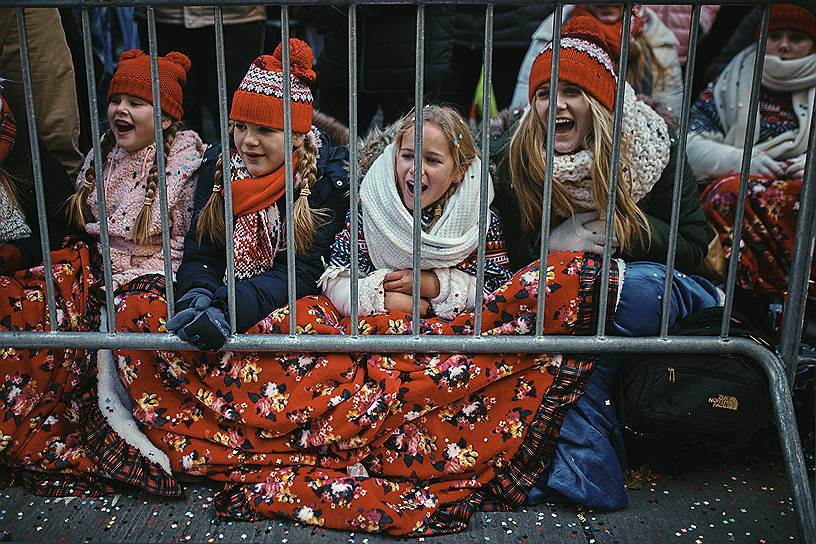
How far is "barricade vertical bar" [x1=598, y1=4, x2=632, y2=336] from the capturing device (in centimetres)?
237

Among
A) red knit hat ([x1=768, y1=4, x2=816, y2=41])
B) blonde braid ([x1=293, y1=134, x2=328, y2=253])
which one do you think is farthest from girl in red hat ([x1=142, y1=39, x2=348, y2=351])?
red knit hat ([x1=768, y1=4, x2=816, y2=41])

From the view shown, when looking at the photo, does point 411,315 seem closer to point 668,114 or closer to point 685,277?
point 685,277

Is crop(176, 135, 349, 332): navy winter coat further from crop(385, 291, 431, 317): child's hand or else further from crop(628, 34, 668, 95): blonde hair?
crop(628, 34, 668, 95): blonde hair

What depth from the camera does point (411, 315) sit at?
9.07 ft

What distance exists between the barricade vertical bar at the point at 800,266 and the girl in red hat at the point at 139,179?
6.11 feet

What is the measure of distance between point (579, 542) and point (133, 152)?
189 cm

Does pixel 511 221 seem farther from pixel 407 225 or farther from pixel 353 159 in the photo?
pixel 353 159

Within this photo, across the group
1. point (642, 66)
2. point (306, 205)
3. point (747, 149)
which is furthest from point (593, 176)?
point (642, 66)

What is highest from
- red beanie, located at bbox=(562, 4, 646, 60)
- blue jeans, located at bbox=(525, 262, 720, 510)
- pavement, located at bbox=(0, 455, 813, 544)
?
red beanie, located at bbox=(562, 4, 646, 60)

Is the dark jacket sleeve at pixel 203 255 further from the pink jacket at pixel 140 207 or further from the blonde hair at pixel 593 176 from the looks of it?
the blonde hair at pixel 593 176

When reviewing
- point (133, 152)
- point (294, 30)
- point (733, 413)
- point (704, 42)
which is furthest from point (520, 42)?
point (733, 413)

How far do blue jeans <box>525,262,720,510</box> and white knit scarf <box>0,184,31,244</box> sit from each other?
1785mm

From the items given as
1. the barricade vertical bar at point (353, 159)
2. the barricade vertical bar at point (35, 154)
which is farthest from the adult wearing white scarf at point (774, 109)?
the barricade vertical bar at point (35, 154)

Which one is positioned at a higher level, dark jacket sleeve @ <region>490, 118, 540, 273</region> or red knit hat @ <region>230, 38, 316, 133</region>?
red knit hat @ <region>230, 38, 316, 133</region>
